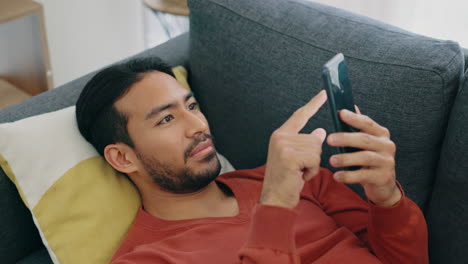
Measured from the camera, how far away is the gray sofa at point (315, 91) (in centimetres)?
122

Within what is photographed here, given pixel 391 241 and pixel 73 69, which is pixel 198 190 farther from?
pixel 73 69

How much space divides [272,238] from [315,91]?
18.8 inches

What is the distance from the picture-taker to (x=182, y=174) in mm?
1268

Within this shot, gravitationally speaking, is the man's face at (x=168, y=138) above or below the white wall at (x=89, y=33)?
above

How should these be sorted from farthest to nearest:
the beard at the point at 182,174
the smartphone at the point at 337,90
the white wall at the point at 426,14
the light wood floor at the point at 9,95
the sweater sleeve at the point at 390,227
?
the light wood floor at the point at 9,95, the white wall at the point at 426,14, the beard at the point at 182,174, the sweater sleeve at the point at 390,227, the smartphone at the point at 337,90

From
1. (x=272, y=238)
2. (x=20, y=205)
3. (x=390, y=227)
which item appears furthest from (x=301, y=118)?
(x=20, y=205)

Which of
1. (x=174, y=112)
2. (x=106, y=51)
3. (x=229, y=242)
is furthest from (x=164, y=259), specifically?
(x=106, y=51)

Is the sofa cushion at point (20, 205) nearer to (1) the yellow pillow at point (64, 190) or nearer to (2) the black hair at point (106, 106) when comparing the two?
(1) the yellow pillow at point (64, 190)

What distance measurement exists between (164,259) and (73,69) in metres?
1.95

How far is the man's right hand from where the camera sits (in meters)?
0.96

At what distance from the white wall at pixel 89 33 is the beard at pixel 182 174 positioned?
1638 mm

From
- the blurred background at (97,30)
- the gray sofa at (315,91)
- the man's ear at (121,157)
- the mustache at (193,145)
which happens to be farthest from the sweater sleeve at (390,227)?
the blurred background at (97,30)

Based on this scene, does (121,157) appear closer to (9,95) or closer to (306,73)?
(306,73)

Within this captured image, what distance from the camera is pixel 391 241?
117cm
